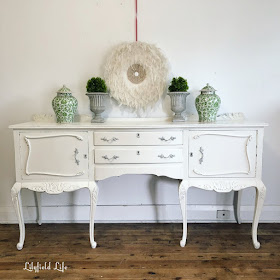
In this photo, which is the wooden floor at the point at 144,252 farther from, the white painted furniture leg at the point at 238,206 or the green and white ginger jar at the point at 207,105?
the green and white ginger jar at the point at 207,105

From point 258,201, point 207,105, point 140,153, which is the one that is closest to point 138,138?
point 140,153

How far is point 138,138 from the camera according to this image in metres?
2.12

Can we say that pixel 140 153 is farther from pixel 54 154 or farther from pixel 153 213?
pixel 153 213

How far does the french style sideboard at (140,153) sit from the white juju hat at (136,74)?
453 millimetres

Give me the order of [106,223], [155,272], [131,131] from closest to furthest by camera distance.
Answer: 1. [155,272]
2. [131,131]
3. [106,223]

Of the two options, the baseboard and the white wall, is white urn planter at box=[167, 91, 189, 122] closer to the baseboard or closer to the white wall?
the white wall

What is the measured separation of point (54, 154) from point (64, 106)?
37 cm

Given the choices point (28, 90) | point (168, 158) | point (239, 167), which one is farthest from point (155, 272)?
point (28, 90)

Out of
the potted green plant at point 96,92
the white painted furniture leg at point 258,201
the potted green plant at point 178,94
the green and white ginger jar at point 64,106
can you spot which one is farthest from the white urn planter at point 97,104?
the white painted furniture leg at point 258,201

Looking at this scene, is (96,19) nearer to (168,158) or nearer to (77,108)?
(77,108)

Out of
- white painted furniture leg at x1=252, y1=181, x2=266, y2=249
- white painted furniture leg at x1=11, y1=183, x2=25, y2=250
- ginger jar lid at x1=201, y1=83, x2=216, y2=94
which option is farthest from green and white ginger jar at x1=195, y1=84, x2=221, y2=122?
white painted furniture leg at x1=11, y1=183, x2=25, y2=250

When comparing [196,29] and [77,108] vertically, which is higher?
[196,29]

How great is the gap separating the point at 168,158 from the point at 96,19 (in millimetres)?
1279

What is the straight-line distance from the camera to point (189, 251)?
2.14m
